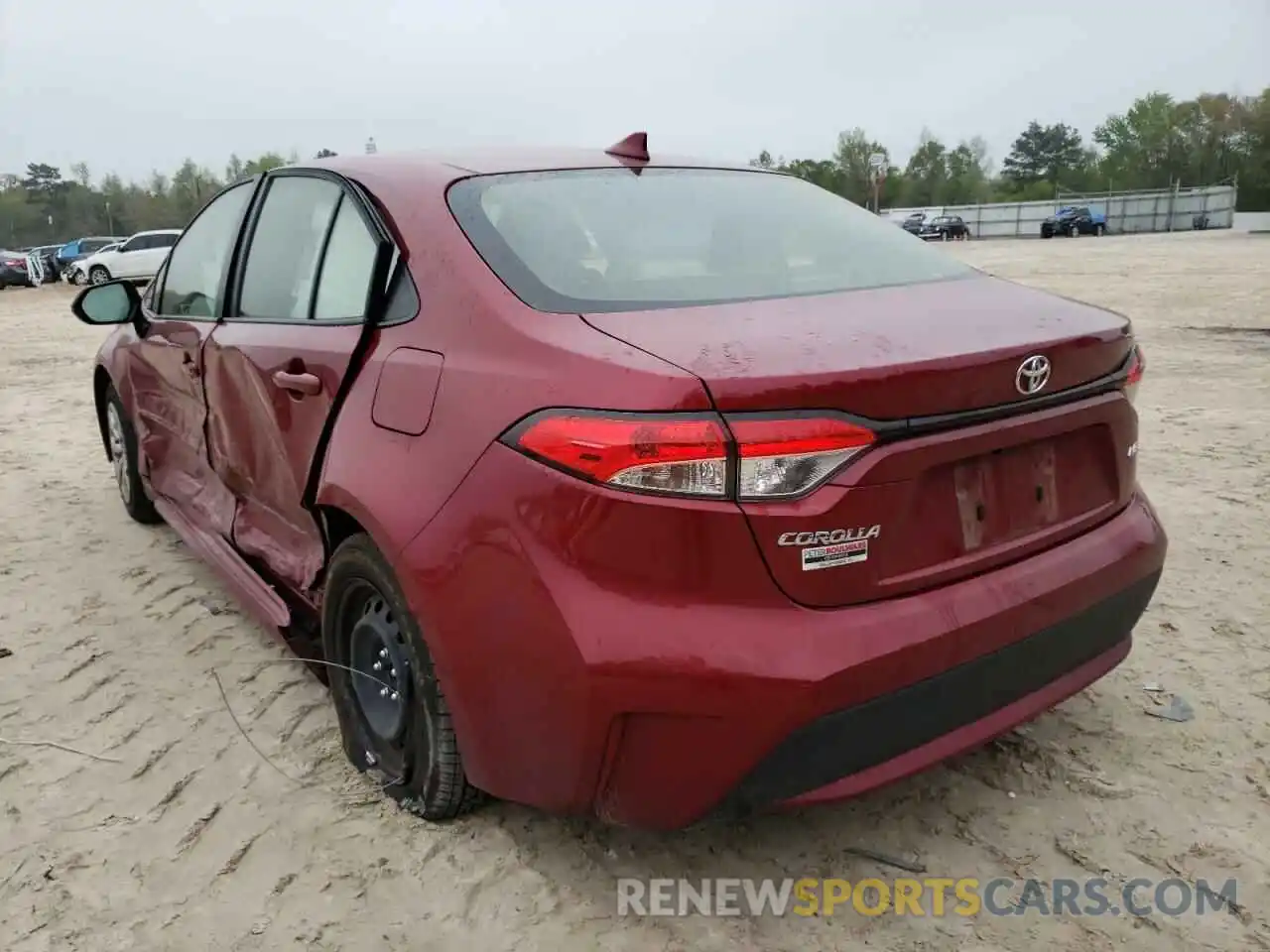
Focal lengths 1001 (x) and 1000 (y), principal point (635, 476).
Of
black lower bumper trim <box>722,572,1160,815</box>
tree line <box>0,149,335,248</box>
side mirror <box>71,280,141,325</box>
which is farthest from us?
tree line <box>0,149,335,248</box>

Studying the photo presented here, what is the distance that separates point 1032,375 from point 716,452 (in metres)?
0.72

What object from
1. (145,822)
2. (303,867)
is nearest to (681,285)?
(303,867)

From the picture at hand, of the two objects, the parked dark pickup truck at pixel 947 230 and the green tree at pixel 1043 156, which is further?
the green tree at pixel 1043 156

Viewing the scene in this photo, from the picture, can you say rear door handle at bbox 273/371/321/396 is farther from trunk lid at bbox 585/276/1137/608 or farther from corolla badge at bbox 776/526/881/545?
corolla badge at bbox 776/526/881/545

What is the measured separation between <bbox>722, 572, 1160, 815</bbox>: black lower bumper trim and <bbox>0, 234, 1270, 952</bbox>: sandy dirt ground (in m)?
0.42

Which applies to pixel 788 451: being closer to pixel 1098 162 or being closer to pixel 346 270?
pixel 346 270

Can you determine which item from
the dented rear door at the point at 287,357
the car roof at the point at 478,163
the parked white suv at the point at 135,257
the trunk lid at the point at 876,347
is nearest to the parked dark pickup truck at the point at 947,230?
the parked white suv at the point at 135,257

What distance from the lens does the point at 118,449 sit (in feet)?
16.4

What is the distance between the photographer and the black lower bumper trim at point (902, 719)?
185 cm

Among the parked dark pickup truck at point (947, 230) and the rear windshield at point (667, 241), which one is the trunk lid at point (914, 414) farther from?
the parked dark pickup truck at point (947, 230)

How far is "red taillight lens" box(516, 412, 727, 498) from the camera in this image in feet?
5.70

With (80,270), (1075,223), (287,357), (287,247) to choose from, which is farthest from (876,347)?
(1075,223)

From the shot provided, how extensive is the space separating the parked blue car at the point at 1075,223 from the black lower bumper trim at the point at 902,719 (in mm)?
54013

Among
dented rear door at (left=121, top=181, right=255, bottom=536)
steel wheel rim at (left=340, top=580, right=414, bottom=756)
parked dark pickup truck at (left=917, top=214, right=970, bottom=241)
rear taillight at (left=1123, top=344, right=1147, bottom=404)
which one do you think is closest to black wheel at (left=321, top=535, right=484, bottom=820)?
steel wheel rim at (left=340, top=580, right=414, bottom=756)
